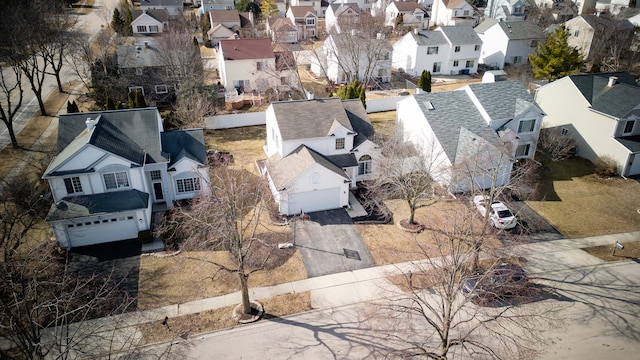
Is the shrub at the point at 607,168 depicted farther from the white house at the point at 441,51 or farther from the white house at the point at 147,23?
the white house at the point at 147,23

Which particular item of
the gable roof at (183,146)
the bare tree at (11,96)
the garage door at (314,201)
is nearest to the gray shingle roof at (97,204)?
the gable roof at (183,146)

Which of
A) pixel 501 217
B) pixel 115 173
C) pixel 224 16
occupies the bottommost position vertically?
pixel 501 217

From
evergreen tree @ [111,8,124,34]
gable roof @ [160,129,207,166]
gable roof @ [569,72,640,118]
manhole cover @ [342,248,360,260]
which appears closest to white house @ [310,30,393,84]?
gable roof @ [569,72,640,118]

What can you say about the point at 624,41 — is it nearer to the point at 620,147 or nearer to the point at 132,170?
the point at 620,147

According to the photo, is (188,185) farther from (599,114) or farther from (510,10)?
(510,10)

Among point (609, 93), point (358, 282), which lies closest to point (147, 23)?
point (358, 282)

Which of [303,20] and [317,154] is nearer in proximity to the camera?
[317,154]

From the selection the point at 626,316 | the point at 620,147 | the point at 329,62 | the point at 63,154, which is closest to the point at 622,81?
the point at 620,147
